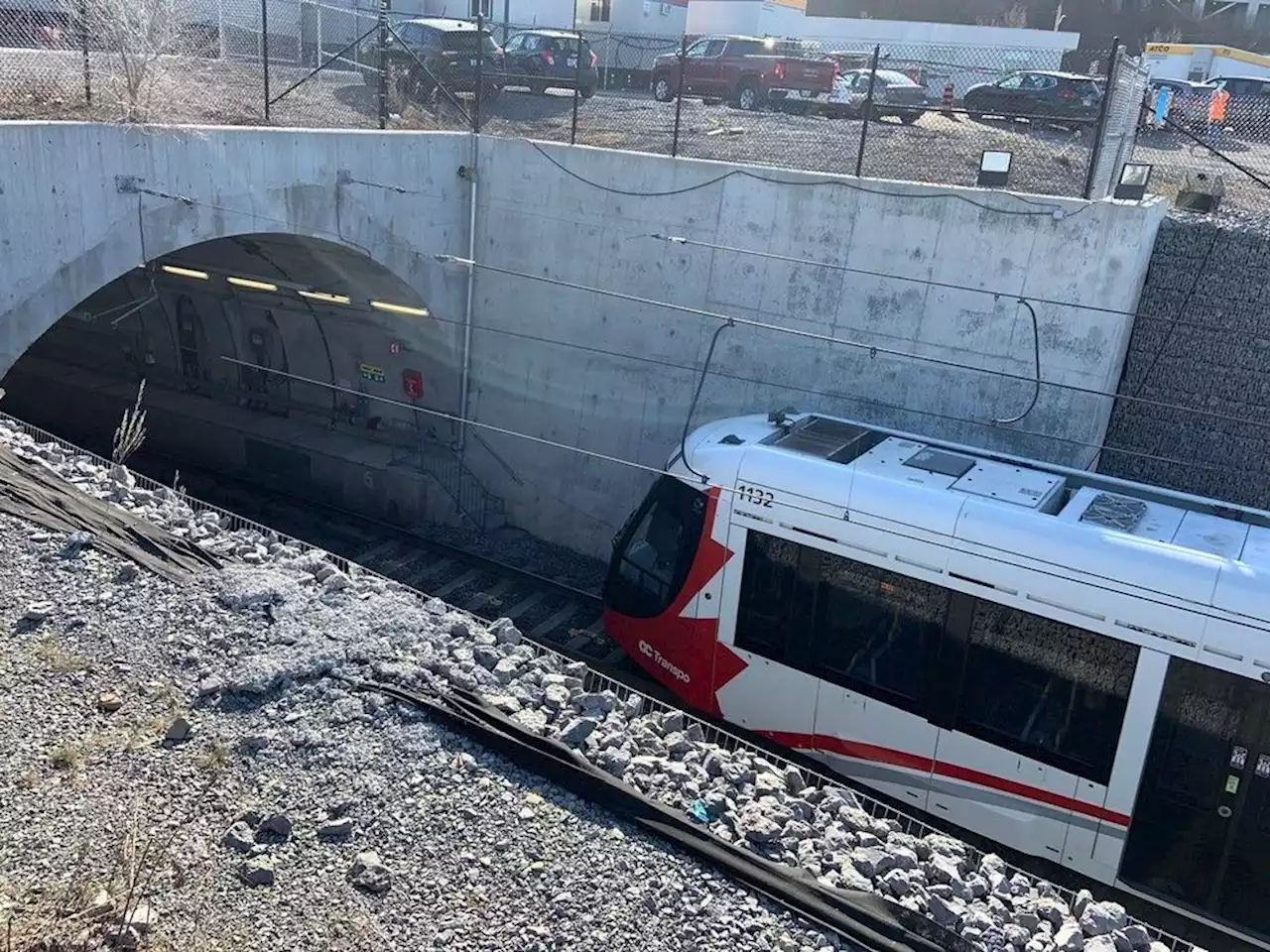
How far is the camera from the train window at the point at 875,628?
27.3 feet

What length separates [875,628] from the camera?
8.56 metres

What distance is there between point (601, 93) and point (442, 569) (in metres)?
10.8

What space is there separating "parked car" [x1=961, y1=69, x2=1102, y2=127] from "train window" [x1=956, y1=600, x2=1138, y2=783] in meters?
13.1

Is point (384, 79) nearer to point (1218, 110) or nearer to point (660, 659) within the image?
point (660, 659)

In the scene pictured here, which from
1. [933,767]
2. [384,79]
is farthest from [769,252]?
[933,767]

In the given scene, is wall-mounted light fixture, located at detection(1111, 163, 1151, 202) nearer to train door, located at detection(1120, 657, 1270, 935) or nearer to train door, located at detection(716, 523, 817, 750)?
train door, located at detection(716, 523, 817, 750)

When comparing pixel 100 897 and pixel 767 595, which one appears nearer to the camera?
pixel 100 897

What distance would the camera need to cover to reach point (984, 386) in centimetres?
1209

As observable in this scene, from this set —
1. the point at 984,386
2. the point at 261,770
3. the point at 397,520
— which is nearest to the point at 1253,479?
the point at 984,386

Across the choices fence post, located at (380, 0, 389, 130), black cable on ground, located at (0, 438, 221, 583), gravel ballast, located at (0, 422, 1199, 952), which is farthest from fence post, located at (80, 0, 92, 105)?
gravel ballast, located at (0, 422, 1199, 952)

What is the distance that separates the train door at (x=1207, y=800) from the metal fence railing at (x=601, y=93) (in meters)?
6.31

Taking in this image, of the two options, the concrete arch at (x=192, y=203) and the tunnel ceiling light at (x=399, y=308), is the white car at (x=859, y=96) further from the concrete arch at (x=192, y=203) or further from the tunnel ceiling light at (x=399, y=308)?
the tunnel ceiling light at (x=399, y=308)

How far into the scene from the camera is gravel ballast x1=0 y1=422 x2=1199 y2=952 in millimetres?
4781

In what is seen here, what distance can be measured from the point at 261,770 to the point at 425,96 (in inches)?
517
